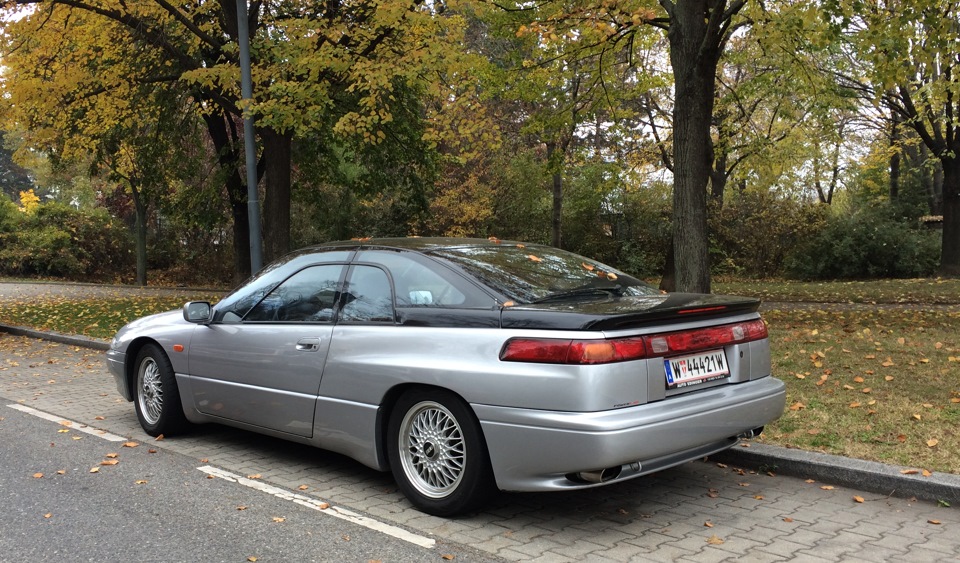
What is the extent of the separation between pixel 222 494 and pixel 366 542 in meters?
1.30

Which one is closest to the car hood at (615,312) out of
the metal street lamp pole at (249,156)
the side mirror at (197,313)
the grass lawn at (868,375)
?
the grass lawn at (868,375)

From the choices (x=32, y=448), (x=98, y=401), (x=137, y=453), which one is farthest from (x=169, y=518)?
(x=98, y=401)

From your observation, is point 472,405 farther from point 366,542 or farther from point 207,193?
point 207,193

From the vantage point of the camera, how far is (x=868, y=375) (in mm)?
7383

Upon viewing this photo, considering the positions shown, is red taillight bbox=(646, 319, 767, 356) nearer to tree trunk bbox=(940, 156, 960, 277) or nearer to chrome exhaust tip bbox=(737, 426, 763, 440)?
chrome exhaust tip bbox=(737, 426, 763, 440)

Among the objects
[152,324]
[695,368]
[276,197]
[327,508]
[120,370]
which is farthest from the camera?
[276,197]

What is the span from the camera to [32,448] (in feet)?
19.4

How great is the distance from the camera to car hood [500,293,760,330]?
3.83 meters

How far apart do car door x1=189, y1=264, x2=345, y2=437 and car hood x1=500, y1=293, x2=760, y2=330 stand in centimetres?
148

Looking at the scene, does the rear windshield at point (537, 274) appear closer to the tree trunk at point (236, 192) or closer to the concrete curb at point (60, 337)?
the concrete curb at point (60, 337)

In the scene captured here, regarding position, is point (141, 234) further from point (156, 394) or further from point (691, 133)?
point (156, 394)

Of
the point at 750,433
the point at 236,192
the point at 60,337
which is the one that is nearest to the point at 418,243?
the point at 750,433

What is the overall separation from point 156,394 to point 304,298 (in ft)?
6.09

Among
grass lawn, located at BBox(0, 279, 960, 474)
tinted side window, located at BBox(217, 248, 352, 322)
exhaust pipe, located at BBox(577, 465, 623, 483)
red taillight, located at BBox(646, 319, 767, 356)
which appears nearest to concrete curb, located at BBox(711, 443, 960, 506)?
grass lawn, located at BBox(0, 279, 960, 474)
